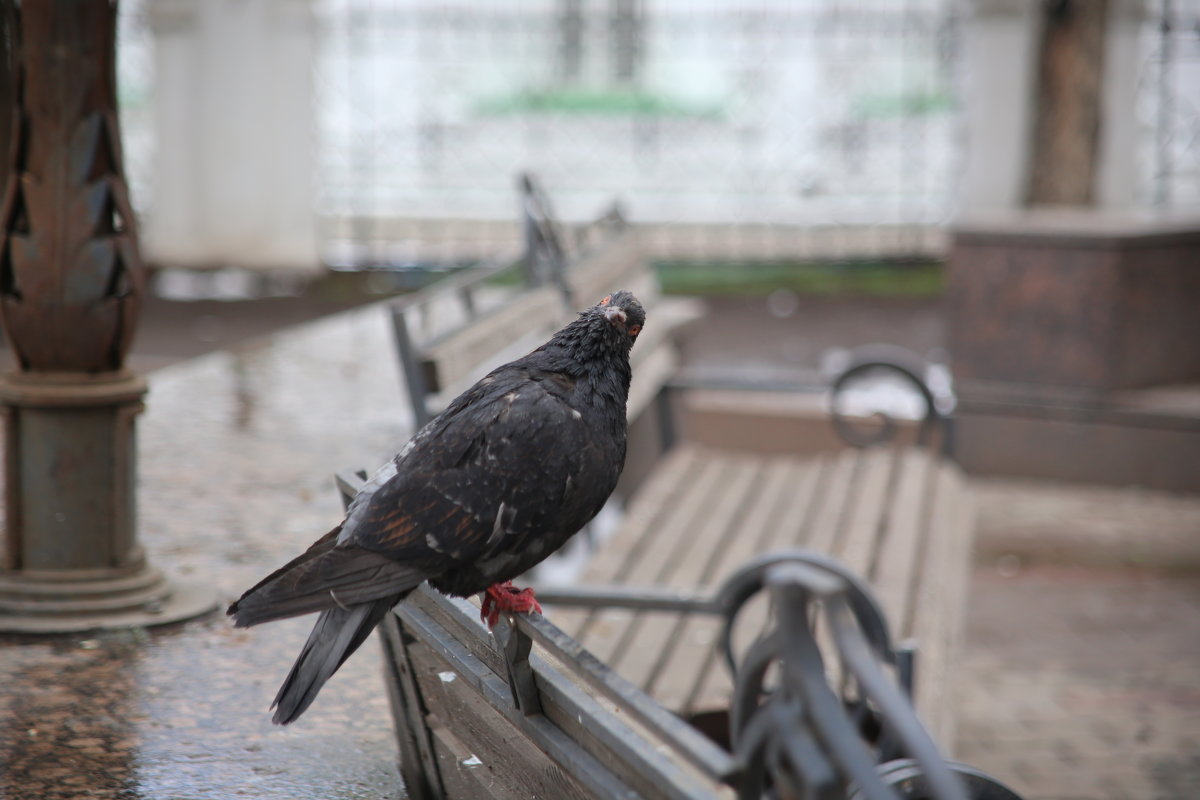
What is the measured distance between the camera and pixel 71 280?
11.5 feet

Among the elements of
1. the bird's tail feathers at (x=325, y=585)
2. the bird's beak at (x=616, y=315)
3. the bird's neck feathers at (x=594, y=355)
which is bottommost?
the bird's tail feathers at (x=325, y=585)

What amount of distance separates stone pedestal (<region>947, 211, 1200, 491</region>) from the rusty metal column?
5419 millimetres

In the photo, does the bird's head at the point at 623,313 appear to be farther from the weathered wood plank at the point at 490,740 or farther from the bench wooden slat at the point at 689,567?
the bench wooden slat at the point at 689,567

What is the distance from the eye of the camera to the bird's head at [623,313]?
2549 millimetres

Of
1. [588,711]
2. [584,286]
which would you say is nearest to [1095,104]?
[584,286]

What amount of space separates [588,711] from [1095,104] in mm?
9761

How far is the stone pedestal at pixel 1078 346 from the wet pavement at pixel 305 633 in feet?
0.79

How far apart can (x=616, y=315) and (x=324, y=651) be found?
2.47 feet

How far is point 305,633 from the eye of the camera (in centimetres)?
379

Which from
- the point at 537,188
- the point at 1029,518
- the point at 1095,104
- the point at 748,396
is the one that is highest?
the point at 1095,104

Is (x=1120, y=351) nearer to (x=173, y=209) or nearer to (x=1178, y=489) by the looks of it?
(x=1178, y=489)

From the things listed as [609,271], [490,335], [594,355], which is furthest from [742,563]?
[594,355]

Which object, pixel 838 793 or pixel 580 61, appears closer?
pixel 838 793

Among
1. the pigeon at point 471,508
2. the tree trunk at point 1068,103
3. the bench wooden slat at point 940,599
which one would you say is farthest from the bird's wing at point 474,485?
the tree trunk at point 1068,103
